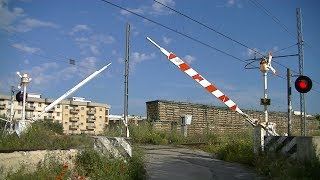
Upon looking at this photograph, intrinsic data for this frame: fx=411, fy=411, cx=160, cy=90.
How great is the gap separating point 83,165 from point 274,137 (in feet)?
21.3

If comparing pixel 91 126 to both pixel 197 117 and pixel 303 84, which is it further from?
pixel 303 84

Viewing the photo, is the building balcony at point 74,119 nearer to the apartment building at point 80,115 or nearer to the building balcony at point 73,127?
the apartment building at point 80,115

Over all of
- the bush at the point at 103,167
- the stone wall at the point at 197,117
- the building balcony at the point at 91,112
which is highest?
the building balcony at the point at 91,112

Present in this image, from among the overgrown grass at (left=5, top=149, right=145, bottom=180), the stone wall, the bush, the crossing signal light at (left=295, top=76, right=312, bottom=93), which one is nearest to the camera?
the overgrown grass at (left=5, top=149, right=145, bottom=180)

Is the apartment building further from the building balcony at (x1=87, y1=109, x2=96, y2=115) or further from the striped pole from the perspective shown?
the striped pole

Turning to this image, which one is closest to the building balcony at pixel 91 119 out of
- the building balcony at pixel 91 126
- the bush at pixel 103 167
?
the building balcony at pixel 91 126

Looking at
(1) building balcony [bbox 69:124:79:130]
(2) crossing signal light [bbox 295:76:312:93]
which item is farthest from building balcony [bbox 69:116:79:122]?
(2) crossing signal light [bbox 295:76:312:93]

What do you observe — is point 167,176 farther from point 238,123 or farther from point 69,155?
point 238,123

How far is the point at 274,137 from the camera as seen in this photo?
13242mm

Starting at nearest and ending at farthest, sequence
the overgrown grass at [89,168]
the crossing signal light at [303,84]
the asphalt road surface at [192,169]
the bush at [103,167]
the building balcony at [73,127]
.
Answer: the overgrown grass at [89,168], the bush at [103,167], the asphalt road surface at [192,169], the crossing signal light at [303,84], the building balcony at [73,127]

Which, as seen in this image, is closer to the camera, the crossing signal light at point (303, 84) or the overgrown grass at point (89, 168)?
the overgrown grass at point (89, 168)

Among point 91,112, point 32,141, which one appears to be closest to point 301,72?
point 32,141

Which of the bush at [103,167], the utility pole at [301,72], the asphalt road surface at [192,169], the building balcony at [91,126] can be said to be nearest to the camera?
the bush at [103,167]

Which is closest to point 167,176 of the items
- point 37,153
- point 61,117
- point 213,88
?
point 37,153
